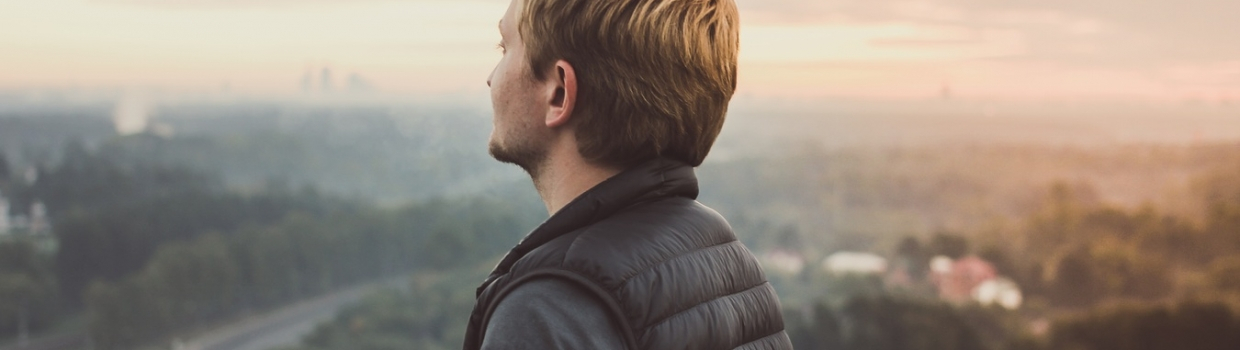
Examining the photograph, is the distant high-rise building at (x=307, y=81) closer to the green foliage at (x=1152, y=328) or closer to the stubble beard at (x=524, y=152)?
the green foliage at (x=1152, y=328)

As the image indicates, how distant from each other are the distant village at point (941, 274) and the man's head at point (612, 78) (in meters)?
5.36

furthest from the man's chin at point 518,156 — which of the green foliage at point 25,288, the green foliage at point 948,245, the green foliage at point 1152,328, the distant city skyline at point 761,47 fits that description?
the green foliage at point 25,288

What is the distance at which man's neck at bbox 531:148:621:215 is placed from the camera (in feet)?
3.11

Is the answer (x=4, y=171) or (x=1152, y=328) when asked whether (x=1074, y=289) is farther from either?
(x=4, y=171)

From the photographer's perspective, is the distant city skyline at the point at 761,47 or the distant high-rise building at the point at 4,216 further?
the distant high-rise building at the point at 4,216

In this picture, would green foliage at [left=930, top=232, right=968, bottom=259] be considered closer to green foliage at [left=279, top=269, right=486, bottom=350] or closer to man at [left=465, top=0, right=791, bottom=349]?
green foliage at [left=279, top=269, right=486, bottom=350]

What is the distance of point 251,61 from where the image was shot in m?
10.4

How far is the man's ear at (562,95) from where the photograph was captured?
91 centimetres

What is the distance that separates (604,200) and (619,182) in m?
0.02

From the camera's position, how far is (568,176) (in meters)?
0.96

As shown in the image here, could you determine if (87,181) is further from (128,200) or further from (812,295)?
(812,295)

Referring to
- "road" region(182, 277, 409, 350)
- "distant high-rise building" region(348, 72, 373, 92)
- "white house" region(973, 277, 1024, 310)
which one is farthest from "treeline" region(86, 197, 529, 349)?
"white house" region(973, 277, 1024, 310)

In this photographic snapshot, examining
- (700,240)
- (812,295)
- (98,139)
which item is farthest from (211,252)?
(700,240)

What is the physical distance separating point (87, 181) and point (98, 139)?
0.61 meters
